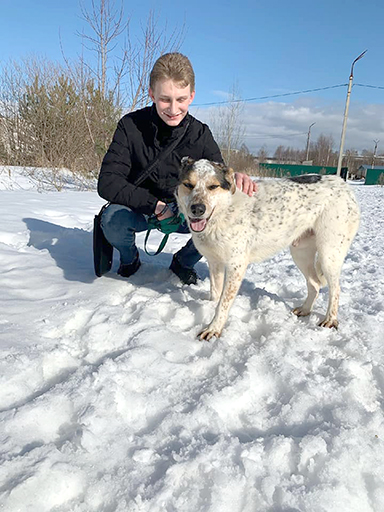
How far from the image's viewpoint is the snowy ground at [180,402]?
1.24 metres

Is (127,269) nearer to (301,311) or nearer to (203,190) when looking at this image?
(203,190)

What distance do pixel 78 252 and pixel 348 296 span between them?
2.95 metres

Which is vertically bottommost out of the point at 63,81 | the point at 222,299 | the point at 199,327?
the point at 199,327

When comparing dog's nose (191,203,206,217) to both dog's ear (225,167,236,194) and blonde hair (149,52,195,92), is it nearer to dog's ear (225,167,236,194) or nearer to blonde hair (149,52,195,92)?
dog's ear (225,167,236,194)

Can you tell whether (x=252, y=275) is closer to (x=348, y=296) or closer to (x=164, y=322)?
(x=348, y=296)

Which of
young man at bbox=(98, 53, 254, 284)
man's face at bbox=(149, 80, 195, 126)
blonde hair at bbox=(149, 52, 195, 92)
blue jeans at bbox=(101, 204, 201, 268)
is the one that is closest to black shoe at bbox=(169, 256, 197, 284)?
young man at bbox=(98, 53, 254, 284)

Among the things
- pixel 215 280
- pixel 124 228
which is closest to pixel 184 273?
pixel 215 280

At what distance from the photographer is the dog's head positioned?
2473 mm

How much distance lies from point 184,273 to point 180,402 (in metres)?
1.81

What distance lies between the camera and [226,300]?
→ 256cm

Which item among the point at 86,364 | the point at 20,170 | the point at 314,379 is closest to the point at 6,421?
the point at 86,364

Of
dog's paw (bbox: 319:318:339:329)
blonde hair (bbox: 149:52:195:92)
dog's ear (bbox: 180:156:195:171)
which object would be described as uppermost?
blonde hair (bbox: 149:52:195:92)

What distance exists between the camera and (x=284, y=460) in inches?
54.1

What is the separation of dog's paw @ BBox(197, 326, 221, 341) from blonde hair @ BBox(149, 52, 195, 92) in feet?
6.25
